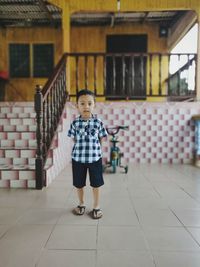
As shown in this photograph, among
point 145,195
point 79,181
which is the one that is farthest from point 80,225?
point 145,195

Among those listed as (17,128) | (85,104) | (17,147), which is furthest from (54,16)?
(85,104)

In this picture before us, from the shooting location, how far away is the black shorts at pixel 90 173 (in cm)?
239

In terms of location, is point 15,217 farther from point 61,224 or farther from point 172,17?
point 172,17

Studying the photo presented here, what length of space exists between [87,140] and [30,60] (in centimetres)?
699

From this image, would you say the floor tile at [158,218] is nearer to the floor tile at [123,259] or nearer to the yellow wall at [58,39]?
the floor tile at [123,259]

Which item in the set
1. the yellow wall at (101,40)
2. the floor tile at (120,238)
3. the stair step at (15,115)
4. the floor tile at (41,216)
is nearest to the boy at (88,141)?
A: the floor tile at (41,216)

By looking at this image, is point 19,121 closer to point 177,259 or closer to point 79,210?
point 79,210

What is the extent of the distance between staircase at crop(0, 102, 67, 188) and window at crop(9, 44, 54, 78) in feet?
13.0

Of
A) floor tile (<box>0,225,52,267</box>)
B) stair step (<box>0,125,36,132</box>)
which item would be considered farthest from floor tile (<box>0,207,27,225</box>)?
stair step (<box>0,125,36,132</box>)

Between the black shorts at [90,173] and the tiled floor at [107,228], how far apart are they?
0.27 meters

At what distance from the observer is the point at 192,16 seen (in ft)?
21.6

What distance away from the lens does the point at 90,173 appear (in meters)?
2.40

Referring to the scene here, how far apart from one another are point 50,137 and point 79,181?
149 centimetres

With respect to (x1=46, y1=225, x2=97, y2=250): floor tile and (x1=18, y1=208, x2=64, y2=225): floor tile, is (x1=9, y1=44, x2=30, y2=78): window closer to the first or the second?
(x1=18, y1=208, x2=64, y2=225): floor tile
